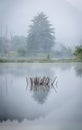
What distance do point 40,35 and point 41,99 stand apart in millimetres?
511

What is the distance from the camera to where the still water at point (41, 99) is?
7.16 feet

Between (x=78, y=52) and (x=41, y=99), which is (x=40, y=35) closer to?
(x=78, y=52)

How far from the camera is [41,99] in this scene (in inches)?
87.0

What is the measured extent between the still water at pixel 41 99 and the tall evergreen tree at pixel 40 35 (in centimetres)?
14

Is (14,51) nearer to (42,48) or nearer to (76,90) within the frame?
(42,48)

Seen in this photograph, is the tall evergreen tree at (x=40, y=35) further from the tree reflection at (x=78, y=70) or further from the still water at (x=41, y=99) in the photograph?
the tree reflection at (x=78, y=70)

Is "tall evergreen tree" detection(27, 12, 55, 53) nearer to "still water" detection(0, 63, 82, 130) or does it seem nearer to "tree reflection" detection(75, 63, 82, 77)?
"still water" detection(0, 63, 82, 130)

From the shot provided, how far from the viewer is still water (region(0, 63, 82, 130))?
218 cm

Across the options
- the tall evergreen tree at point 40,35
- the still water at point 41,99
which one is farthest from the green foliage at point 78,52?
the tall evergreen tree at point 40,35

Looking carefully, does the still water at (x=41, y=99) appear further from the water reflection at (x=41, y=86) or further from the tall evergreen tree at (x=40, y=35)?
the tall evergreen tree at (x=40, y=35)

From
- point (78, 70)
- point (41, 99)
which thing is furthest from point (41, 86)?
point (78, 70)

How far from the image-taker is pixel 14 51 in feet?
7.42

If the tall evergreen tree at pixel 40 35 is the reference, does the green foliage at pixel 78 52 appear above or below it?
below

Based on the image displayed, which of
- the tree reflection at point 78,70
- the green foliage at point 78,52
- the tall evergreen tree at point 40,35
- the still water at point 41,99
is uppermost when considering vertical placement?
the tall evergreen tree at point 40,35
